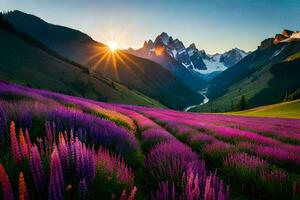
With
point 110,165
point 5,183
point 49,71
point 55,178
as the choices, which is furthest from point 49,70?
point 5,183

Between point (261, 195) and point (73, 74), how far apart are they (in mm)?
114442

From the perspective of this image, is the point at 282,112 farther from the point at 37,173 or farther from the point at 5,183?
the point at 5,183

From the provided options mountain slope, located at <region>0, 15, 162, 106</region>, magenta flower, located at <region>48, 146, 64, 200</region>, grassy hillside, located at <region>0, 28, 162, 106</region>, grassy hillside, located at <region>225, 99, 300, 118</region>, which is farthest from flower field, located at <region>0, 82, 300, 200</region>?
grassy hillside, located at <region>0, 28, 162, 106</region>

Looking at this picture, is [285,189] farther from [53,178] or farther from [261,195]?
[53,178]

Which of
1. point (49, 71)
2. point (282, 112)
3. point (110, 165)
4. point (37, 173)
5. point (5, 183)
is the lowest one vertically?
point (110, 165)

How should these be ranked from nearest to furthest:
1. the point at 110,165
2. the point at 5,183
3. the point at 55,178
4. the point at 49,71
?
1. the point at 5,183
2. the point at 55,178
3. the point at 110,165
4. the point at 49,71

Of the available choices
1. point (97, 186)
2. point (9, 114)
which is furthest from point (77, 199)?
point (9, 114)

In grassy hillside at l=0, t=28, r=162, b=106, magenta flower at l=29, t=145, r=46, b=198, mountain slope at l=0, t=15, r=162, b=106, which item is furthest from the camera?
mountain slope at l=0, t=15, r=162, b=106

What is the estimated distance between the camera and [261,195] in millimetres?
5844

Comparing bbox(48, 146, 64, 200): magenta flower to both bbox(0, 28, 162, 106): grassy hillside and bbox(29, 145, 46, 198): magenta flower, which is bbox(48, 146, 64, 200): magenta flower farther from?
bbox(0, 28, 162, 106): grassy hillside

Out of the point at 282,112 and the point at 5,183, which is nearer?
the point at 5,183

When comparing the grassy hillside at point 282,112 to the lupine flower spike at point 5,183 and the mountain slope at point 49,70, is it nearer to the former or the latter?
the mountain slope at point 49,70

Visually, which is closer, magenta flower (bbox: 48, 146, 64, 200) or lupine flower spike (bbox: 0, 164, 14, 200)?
lupine flower spike (bbox: 0, 164, 14, 200)

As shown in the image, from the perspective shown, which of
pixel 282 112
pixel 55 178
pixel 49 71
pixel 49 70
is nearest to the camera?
pixel 55 178
